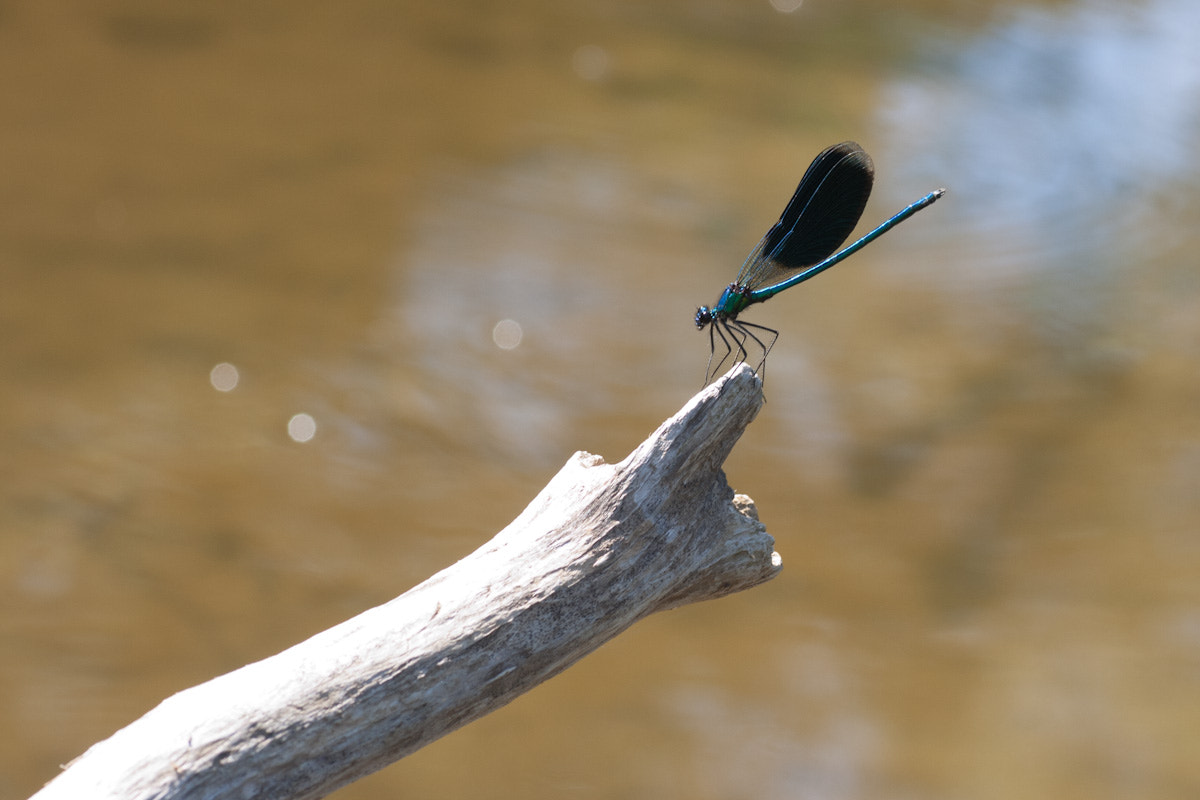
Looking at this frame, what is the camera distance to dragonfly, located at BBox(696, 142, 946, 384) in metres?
2.30

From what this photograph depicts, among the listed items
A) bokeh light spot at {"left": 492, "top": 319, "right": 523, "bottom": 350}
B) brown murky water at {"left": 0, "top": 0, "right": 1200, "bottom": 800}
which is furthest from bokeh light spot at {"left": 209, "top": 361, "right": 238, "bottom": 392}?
bokeh light spot at {"left": 492, "top": 319, "right": 523, "bottom": 350}

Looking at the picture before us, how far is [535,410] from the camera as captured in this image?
464 centimetres

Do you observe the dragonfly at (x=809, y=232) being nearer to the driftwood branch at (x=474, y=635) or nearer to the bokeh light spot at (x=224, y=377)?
the driftwood branch at (x=474, y=635)

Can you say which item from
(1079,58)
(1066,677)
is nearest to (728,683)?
(1066,677)

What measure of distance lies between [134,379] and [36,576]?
1.01 m

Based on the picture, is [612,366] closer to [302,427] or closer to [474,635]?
[302,427]

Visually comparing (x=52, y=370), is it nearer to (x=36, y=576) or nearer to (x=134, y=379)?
(x=134, y=379)

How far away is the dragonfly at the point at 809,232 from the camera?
2.30 m

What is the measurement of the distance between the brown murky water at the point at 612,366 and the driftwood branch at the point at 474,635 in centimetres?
203

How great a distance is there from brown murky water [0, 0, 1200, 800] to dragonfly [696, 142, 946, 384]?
181 centimetres

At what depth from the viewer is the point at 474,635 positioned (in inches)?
58.2

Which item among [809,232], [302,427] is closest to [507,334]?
[302,427]

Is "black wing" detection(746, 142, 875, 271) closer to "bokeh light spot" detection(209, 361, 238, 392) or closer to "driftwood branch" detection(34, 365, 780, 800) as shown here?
"driftwood branch" detection(34, 365, 780, 800)

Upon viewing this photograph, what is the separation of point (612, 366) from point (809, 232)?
2554 mm
